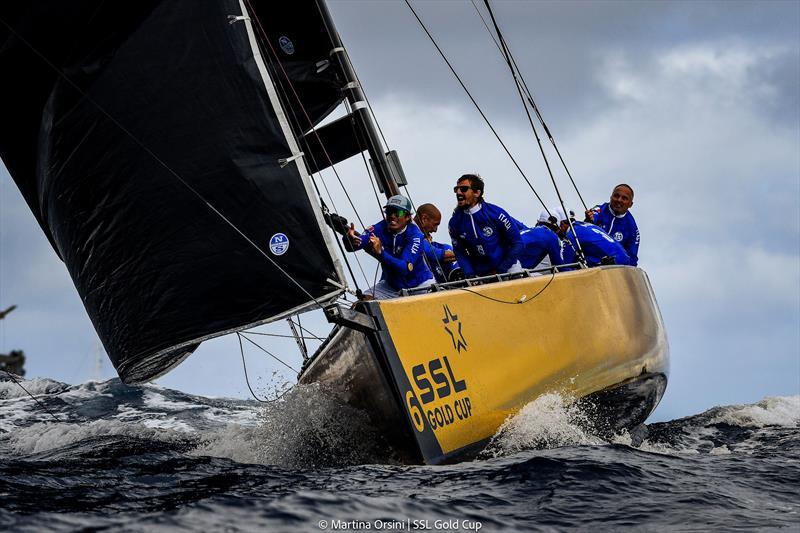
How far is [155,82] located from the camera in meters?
5.59

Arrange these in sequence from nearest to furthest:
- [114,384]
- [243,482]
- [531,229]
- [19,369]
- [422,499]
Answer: [422,499] → [243,482] → [531,229] → [114,384] → [19,369]

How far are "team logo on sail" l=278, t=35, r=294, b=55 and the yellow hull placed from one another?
10.0 ft

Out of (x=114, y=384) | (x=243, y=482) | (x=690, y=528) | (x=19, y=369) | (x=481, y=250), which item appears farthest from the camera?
(x=19, y=369)

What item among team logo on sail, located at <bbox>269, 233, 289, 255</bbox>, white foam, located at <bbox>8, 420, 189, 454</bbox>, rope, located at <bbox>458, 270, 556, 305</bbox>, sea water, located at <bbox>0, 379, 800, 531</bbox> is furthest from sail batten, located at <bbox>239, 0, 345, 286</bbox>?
white foam, located at <bbox>8, 420, 189, 454</bbox>

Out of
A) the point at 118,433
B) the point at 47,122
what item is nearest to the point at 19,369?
the point at 118,433

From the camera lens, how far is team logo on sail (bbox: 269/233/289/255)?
5332 millimetres

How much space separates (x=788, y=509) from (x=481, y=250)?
328 cm

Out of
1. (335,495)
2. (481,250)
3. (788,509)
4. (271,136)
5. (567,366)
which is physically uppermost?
(271,136)

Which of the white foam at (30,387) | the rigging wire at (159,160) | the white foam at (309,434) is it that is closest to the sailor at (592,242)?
the white foam at (309,434)

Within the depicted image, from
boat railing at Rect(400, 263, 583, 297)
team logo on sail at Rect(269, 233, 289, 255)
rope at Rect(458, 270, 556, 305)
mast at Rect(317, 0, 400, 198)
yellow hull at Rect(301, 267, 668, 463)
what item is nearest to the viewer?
yellow hull at Rect(301, 267, 668, 463)

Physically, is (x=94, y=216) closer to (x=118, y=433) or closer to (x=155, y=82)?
(x=155, y=82)

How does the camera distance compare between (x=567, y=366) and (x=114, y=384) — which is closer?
(x=567, y=366)

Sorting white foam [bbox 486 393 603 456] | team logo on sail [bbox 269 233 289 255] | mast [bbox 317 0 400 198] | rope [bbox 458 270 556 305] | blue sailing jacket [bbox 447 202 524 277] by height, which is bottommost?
white foam [bbox 486 393 603 456]

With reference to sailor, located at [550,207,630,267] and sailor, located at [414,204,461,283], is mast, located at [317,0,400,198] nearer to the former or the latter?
sailor, located at [414,204,461,283]
